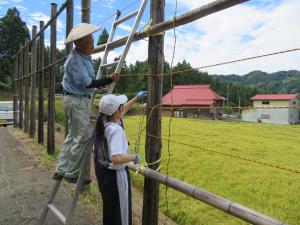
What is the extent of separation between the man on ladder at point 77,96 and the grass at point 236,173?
6.42 feet

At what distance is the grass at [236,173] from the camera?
496 cm

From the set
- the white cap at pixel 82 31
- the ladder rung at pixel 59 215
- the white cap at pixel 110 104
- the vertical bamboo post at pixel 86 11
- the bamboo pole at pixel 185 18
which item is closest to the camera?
the bamboo pole at pixel 185 18

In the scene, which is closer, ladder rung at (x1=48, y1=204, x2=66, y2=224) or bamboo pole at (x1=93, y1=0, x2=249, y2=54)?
bamboo pole at (x1=93, y1=0, x2=249, y2=54)

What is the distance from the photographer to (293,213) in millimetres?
4836

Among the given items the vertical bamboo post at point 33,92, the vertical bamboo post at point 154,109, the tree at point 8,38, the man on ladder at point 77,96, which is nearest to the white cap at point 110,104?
the man on ladder at point 77,96

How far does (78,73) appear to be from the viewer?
3.14m

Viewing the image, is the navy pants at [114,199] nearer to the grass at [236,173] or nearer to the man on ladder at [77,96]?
the man on ladder at [77,96]

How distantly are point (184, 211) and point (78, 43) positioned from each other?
285cm

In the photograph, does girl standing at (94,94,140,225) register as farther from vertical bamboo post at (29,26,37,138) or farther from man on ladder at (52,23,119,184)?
vertical bamboo post at (29,26,37,138)

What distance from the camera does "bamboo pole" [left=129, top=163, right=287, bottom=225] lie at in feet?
7.17

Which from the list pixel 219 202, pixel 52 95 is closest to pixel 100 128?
pixel 219 202

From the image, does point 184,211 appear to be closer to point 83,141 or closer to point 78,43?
point 83,141

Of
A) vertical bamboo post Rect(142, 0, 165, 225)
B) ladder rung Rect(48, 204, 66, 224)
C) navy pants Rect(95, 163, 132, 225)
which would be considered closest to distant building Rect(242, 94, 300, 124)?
vertical bamboo post Rect(142, 0, 165, 225)

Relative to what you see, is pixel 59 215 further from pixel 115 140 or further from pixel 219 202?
pixel 219 202
